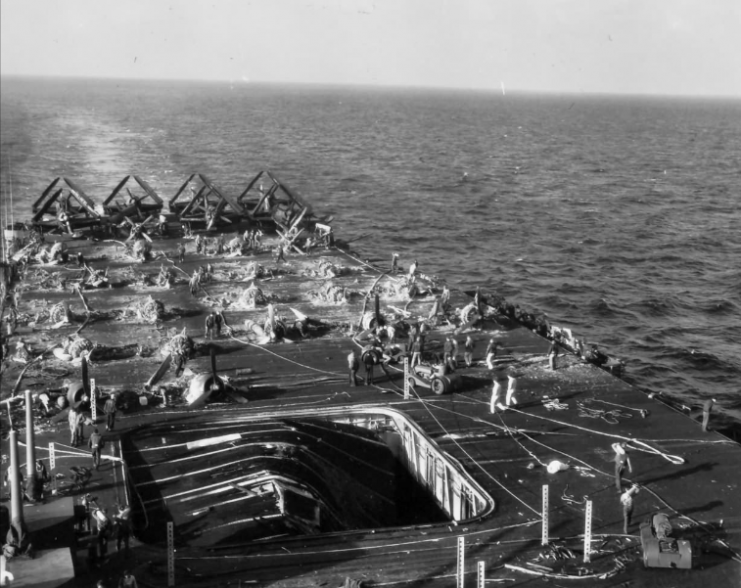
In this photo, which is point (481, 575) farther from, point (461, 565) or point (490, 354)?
point (490, 354)

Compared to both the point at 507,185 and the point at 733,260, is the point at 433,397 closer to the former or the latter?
the point at 733,260

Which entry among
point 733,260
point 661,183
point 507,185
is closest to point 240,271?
point 733,260

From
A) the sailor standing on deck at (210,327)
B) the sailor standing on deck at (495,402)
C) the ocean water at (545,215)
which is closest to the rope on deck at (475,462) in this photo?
the sailor standing on deck at (495,402)

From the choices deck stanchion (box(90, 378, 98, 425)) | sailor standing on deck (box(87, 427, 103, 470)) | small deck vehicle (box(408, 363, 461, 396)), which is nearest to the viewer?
sailor standing on deck (box(87, 427, 103, 470))

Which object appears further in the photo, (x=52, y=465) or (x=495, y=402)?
(x=495, y=402)

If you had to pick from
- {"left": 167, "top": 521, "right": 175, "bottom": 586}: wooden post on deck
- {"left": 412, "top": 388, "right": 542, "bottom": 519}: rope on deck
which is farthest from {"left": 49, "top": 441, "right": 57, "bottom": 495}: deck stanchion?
{"left": 412, "top": 388, "right": 542, "bottom": 519}: rope on deck

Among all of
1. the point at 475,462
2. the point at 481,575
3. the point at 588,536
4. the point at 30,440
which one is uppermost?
the point at 30,440

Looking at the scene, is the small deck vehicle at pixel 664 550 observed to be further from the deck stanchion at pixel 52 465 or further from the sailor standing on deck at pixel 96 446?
the deck stanchion at pixel 52 465

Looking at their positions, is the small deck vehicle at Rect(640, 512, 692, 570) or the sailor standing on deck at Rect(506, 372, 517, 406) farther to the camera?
the sailor standing on deck at Rect(506, 372, 517, 406)

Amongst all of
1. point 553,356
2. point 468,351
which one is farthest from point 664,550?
point 468,351

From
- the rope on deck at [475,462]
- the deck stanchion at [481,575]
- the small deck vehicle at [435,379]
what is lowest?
the rope on deck at [475,462]

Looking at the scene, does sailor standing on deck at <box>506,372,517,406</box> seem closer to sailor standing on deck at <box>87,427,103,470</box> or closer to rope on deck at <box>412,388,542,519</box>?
rope on deck at <box>412,388,542,519</box>
